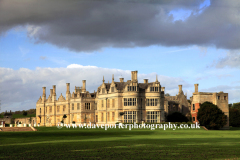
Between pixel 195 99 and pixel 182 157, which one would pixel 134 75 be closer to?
pixel 195 99

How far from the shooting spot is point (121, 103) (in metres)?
85.0

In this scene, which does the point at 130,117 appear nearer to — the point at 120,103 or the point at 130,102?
the point at 130,102

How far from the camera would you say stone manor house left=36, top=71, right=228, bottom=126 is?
3312 inches

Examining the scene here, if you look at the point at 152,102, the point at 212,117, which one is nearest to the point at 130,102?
the point at 152,102

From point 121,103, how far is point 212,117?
22388mm

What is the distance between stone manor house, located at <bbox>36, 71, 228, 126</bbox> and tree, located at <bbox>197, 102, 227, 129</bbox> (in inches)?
339

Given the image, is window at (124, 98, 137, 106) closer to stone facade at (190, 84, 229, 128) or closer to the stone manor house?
the stone manor house

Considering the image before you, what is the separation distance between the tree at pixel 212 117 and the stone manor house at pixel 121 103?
862 cm

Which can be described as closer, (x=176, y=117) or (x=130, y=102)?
(x=130, y=102)

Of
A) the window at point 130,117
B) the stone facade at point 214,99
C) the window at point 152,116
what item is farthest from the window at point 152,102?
the stone facade at point 214,99

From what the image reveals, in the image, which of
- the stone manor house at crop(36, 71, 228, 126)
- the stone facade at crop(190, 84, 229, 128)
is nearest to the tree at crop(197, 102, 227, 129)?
the stone facade at crop(190, 84, 229, 128)

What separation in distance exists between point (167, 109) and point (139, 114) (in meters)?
20.5

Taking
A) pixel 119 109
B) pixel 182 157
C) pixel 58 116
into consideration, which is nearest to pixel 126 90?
pixel 119 109

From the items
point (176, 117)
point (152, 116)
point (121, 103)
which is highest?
point (121, 103)
